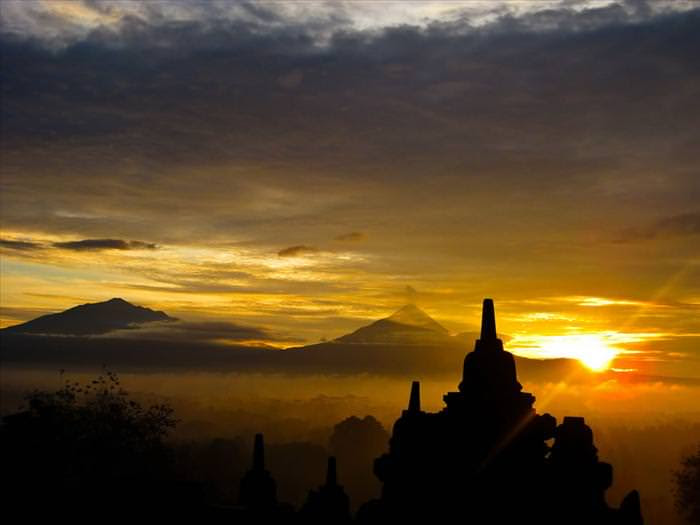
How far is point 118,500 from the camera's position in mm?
27062

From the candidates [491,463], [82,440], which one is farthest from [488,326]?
[82,440]

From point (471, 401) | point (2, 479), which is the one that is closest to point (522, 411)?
A: point (471, 401)

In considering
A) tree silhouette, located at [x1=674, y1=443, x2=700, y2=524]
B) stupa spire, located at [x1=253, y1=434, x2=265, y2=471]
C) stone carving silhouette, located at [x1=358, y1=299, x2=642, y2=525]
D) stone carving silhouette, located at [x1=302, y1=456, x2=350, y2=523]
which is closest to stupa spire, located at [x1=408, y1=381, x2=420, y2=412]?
stone carving silhouette, located at [x1=358, y1=299, x2=642, y2=525]

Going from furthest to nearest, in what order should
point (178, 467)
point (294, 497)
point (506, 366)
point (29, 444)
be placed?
1. point (294, 497)
2. point (178, 467)
3. point (29, 444)
4. point (506, 366)

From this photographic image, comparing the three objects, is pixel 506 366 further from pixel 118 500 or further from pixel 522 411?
pixel 118 500

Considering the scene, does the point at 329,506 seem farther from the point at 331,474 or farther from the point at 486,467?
the point at 486,467

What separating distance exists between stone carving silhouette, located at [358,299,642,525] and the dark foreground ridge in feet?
0.07

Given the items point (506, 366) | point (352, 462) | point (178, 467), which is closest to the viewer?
point (506, 366)

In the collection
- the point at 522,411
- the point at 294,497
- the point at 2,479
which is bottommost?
the point at 294,497

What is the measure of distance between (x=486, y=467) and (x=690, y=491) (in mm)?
40690

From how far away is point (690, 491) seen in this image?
5856 cm

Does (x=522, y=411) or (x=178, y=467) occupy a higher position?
(x=522, y=411)

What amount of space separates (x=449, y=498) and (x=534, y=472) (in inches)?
76.4

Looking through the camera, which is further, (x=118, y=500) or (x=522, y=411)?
(x=118, y=500)
